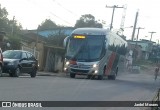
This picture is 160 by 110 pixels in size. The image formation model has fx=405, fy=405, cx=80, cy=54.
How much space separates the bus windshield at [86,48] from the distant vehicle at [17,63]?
4.69 m

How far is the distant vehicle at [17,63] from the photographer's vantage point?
2205 cm

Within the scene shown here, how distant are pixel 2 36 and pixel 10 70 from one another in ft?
43.7

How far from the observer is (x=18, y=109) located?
9555mm

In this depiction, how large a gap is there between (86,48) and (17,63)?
7847mm

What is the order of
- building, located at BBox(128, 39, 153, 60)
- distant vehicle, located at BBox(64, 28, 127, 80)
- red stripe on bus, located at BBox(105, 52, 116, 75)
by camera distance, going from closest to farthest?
1. distant vehicle, located at BBox(64, 28, 127, 80)
2. red stripe on bus, located at BBox(105, 52, 116, 75)
3. building, located at BBox(128, 39, 153, 60)

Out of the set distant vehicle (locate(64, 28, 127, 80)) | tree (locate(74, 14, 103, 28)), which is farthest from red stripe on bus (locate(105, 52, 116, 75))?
tree (locate(74, 14, 103, 28))

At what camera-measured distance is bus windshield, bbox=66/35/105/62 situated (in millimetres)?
29234

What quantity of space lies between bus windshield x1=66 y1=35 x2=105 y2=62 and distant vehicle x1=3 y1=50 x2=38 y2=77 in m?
4.69

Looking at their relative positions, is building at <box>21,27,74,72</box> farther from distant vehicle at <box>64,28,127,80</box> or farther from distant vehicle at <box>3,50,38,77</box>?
distant vehicle at <box>3,50,38,77</box>

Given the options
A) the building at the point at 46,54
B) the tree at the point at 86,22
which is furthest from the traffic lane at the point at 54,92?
the tree at the point at 86,22

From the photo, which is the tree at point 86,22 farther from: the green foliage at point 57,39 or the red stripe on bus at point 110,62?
the red stripe on bus at point 110,62

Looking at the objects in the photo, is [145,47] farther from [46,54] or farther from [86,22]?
[46,54]

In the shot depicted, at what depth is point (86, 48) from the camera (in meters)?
29.2

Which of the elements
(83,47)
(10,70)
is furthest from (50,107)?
(83,47)
